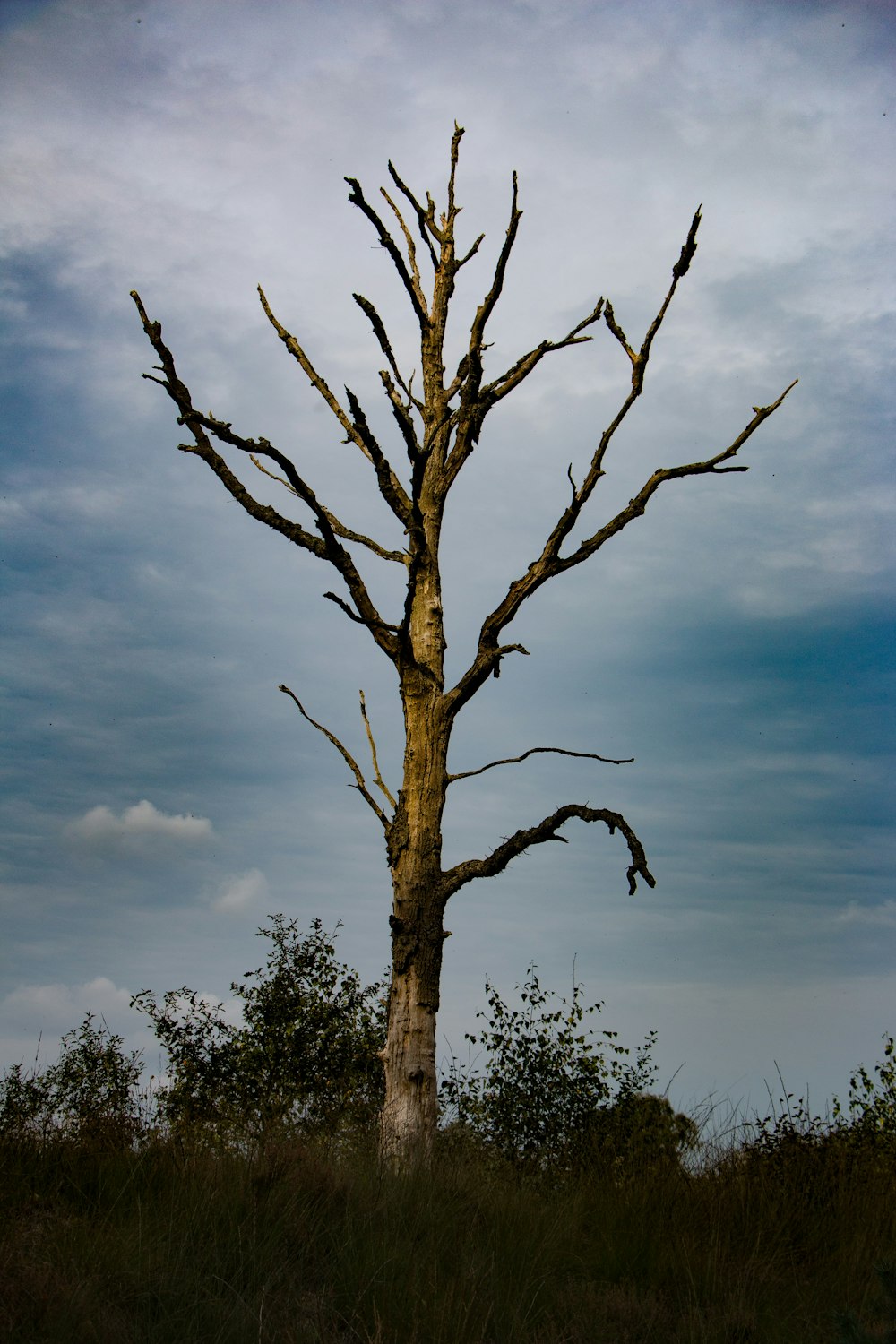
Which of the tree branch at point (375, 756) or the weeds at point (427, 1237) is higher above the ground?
the tree branch at point (375, 756)

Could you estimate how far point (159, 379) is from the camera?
9.69 meters

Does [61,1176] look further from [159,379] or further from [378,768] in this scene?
[159,379]

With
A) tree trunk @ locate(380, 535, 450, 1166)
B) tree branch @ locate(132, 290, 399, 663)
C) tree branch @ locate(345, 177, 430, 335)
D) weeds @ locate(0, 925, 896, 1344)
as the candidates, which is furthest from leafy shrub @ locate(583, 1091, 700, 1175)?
tree branch @ locate(345, 177, 430, 335)

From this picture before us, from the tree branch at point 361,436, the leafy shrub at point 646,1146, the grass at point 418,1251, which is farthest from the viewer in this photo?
the tree branch at point 361,436

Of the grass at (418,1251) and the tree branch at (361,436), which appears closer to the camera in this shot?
the grass at (418,1251)

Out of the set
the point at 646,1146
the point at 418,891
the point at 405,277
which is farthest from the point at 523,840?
the point at 405,277

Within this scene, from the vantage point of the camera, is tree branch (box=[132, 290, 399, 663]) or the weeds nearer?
the weeds

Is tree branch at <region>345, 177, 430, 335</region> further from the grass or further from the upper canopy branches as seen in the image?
the grass

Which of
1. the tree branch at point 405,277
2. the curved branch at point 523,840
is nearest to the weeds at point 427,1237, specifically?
the curved branch at point 523,840

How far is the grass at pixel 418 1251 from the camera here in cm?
500

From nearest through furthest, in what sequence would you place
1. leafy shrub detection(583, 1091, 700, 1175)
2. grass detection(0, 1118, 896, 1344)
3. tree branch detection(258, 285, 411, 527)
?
grass detection(0, 1118, 896, 1344), leafy shrub detection(583, 1091, 700, 1175), tree branch detection(258, 285, 411, 527)

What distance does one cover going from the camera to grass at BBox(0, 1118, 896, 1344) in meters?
5.00

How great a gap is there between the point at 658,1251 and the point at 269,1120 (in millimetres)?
3158

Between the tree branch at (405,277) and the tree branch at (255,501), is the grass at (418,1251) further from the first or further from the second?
the tree branch at (405,277)
